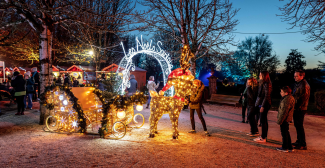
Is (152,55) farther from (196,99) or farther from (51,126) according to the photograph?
(51,126)

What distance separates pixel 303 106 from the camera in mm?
4676

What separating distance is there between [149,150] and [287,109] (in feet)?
11.2

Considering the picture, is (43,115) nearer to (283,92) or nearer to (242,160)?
(242,160)

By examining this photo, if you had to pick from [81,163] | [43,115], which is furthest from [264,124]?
[43,115]

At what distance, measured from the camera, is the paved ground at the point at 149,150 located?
372 centimetres

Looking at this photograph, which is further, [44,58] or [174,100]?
[44,58]

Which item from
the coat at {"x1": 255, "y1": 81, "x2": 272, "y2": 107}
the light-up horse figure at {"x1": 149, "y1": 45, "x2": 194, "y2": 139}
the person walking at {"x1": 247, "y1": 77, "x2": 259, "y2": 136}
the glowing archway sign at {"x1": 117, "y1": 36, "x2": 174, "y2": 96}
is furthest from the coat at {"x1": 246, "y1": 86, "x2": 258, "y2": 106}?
the glowing archway sign at {"x1": 117, "y1": 36, "x2": 174, "y2": 96}

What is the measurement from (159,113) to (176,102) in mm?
585

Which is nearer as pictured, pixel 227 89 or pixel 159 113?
pixel 159 113

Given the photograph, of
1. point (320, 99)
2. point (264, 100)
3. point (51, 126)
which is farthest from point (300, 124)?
point (320, 99)

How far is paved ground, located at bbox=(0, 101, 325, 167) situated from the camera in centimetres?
372

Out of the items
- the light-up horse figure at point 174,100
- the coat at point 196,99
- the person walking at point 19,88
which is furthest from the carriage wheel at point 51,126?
the coat at point 196,99

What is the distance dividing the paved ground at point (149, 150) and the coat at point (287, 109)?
815 millimetres

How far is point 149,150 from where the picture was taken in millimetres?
4352
